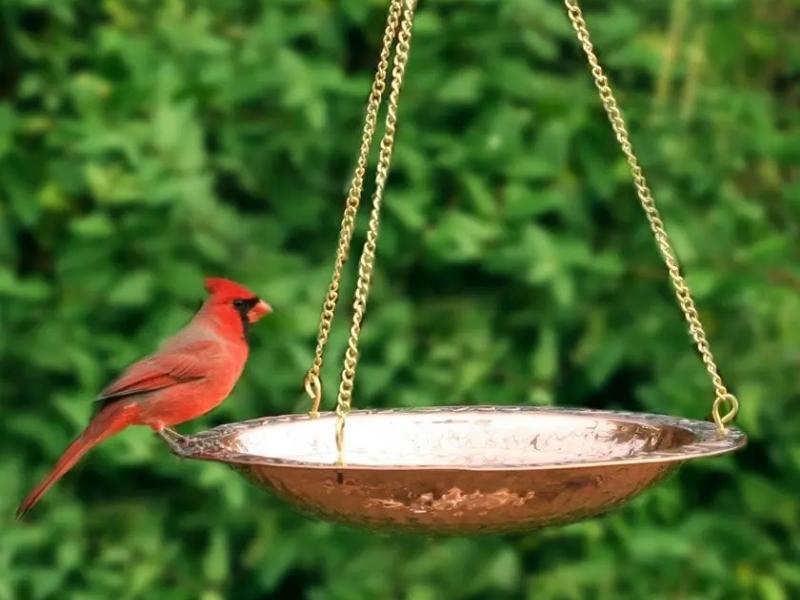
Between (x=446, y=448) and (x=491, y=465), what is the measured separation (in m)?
0.61

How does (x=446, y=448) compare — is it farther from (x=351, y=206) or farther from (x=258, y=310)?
(x=258, y=310)

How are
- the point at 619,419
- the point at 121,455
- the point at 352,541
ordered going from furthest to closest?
1. the point at 352,541
2. the point at 121,455
3. the point at 619,419

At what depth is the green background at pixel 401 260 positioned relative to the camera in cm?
363

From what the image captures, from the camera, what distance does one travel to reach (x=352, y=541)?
3.81 m

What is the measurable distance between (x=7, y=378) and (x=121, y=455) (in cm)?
34

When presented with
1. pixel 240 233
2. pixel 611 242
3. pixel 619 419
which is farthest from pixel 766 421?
pixel 619 419

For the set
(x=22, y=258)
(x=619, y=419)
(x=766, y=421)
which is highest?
(x=619, y=419)

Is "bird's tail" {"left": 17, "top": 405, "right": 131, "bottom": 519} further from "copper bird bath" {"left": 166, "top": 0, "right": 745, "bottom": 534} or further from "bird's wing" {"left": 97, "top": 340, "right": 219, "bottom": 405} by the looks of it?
"copper bird bath" {"left": 166, "top": 0, "right": 745, "bottom": 534}

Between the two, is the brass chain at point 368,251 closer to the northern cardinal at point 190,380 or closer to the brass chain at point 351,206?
the brass chain at point 351,206

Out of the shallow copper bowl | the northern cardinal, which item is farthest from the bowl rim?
the northern cardinal

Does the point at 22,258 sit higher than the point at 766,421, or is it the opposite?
the point at 22,258

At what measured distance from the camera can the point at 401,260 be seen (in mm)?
3857

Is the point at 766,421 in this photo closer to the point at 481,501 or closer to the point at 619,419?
the point at 619,419

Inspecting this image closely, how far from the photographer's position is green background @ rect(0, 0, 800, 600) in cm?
363
